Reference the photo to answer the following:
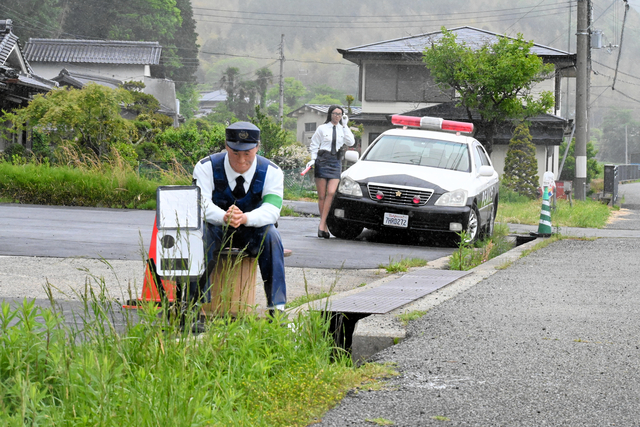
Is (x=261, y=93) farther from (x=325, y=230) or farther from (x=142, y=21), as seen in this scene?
(x=325, y=230)

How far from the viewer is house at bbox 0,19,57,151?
21641mm

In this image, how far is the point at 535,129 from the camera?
29.5m

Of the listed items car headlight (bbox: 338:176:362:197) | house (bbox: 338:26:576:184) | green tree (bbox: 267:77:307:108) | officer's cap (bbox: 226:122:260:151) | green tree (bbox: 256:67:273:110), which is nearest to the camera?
officer's cap (bbox: 226:122:260:151)

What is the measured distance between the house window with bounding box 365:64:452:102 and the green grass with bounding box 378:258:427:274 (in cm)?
2276

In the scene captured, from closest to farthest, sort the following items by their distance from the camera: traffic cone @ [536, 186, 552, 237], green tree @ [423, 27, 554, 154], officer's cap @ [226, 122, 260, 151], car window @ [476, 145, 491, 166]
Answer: officer's cap @ [226, 122, 260, 151]
traffic cone @ [536, 186, 552, 237]
car window @ [476, 145, 491, 166]
green tree @ [423, 27, 554, 154]

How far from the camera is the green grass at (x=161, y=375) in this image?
2609mm

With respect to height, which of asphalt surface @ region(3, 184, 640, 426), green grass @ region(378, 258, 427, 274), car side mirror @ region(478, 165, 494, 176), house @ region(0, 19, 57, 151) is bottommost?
green grass @ region(378, 258, 427, 274)

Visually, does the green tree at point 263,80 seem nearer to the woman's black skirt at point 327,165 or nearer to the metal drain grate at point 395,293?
the woman's black skirt at point 327,165

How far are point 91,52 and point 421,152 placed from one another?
40273mm

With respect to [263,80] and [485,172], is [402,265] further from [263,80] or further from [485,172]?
[263,80]

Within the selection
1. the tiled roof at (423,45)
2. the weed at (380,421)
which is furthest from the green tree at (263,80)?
the weed at (380,421)

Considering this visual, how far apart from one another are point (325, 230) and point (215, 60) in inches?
6232

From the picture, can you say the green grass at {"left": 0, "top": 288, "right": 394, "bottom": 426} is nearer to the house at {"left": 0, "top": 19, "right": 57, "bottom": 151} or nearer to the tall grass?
the tall grass

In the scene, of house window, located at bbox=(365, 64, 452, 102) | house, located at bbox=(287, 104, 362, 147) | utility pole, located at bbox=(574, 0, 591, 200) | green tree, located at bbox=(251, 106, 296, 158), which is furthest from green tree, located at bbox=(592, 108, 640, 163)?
green tree, located at bbox=(251, 106, 296, 158)
